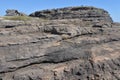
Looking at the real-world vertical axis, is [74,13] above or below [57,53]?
above

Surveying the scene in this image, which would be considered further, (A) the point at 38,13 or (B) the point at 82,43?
(A) the point at 38,13

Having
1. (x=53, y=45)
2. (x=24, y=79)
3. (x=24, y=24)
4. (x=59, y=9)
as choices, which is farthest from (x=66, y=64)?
(x=59, y=9)

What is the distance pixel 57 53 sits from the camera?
2823cm

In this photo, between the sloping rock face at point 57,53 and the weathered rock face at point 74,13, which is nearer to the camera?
the sloping rock face at point 57,53

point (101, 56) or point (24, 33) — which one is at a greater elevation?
point (24, 33)

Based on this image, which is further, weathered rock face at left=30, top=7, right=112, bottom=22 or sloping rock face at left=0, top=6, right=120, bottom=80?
weathered rock face at left=30, top=7, right=112, bottom=22

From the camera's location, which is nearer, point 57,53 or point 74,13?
point 57,53

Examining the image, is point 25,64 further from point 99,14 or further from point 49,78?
point 99,14

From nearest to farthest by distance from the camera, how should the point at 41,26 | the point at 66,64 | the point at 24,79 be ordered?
1. the point at 24,79
2. the point at 66,64
3. the point at 41,26

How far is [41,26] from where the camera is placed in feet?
99.9

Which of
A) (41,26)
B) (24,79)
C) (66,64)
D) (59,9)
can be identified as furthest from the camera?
(59,9)

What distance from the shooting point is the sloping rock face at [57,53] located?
88.1 ft

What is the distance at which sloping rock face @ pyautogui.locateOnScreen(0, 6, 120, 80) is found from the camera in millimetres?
26844

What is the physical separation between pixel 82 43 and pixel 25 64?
602 centimetres
